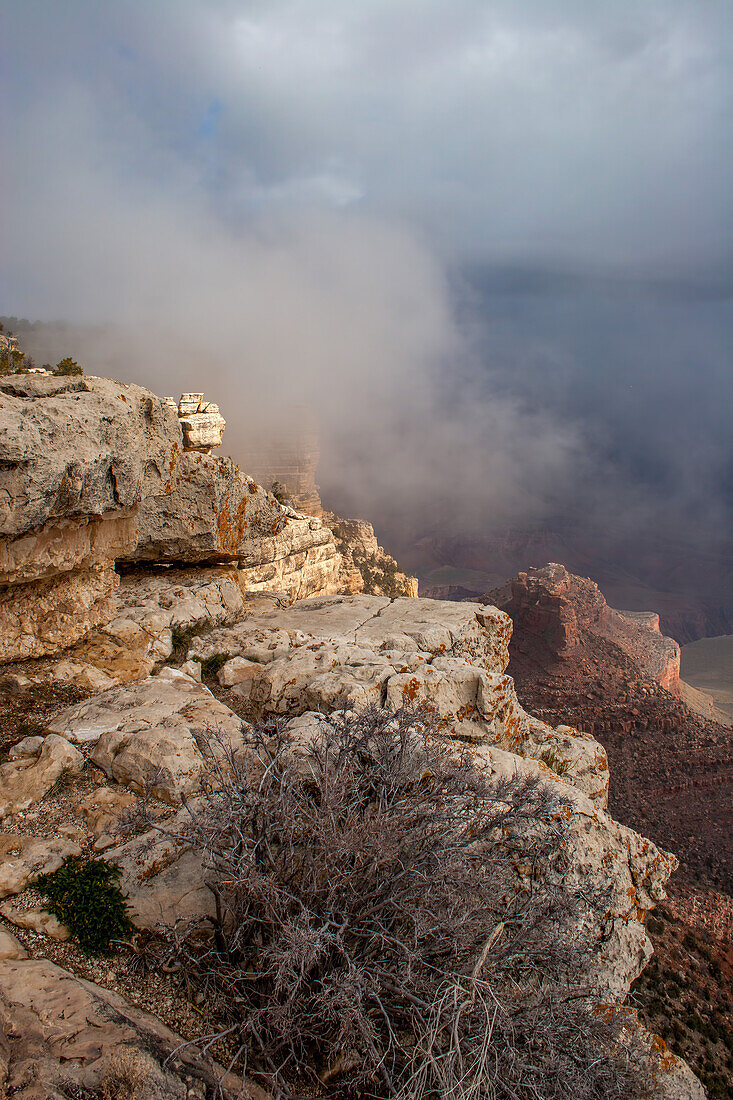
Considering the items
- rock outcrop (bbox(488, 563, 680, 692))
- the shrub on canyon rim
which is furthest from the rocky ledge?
rock outcrop (bbox(488, 563, 680, 692))

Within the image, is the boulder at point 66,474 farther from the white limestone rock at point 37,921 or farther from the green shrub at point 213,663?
the white limestone rock at point 37,921

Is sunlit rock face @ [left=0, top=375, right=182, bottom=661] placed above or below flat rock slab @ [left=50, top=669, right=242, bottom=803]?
above

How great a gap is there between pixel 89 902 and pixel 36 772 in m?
1.16

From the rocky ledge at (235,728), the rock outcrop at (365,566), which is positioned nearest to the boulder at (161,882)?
the rocky ledge at (235,728)

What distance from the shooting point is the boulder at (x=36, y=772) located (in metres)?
3.58

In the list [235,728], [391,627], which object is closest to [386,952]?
[235,728]

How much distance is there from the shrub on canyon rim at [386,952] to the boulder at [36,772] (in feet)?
4.59

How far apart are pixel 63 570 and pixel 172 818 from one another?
2.67 m

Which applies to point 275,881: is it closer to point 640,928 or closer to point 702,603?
point 640,928

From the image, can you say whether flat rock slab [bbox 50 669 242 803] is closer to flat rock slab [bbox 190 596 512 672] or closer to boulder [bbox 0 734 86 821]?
boulder [bbox 0 734 86 821]

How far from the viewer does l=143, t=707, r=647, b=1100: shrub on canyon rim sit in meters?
2.30

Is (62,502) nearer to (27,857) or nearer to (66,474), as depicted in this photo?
(66,474)

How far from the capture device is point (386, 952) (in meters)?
2.65

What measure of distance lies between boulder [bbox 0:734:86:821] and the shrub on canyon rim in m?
1.40
